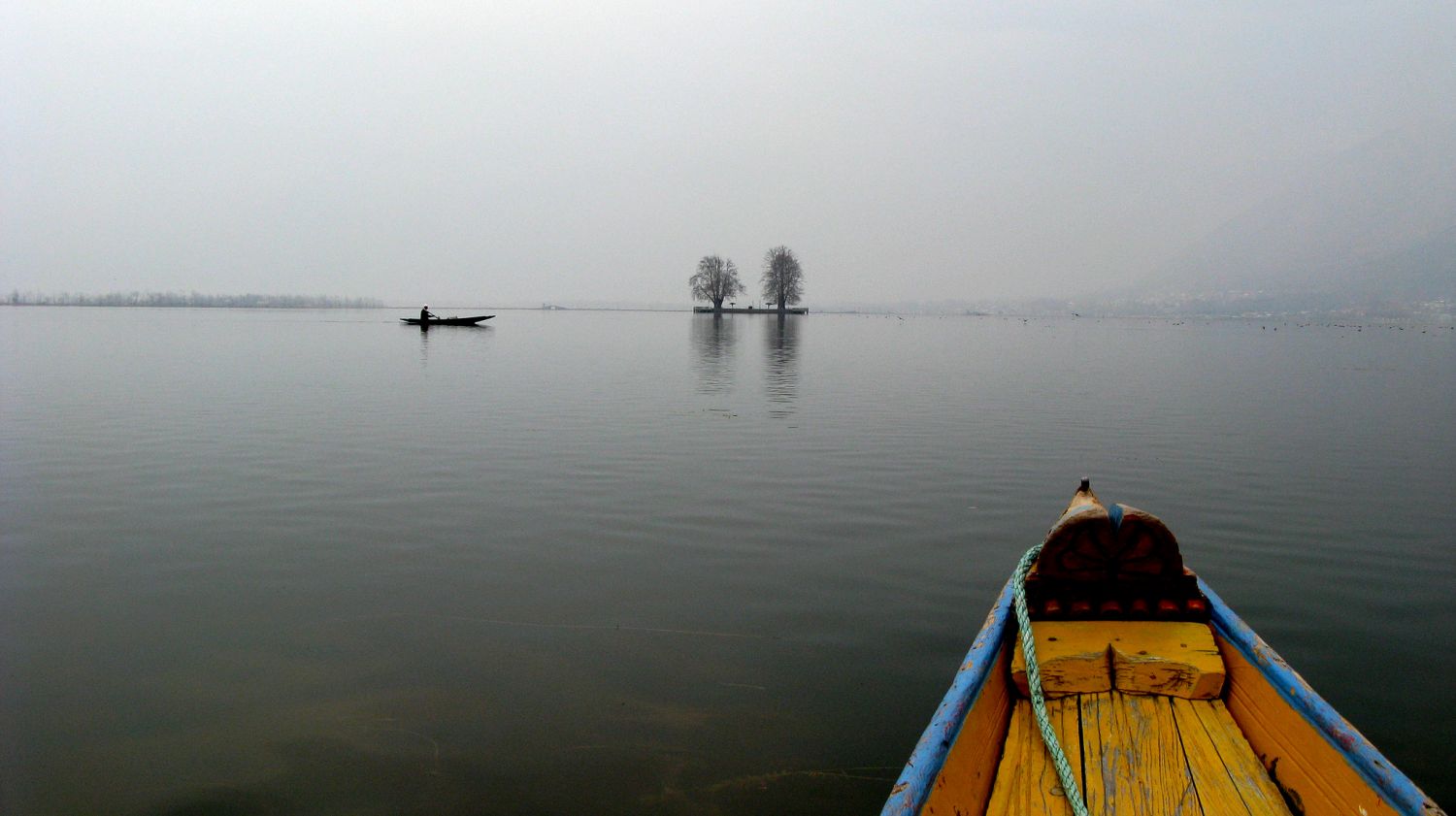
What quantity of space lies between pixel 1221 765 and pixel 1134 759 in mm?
424

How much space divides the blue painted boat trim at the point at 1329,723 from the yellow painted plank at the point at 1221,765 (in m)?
0.36

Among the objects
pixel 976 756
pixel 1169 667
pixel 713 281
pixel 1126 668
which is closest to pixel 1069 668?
pixel 1126 668

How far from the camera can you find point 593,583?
8742mm

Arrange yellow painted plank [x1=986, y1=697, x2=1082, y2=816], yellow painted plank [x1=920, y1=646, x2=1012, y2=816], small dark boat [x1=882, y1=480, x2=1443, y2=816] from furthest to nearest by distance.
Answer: yellow painted plank [x1=986, y1=697, x2=1082, y2=816] → small dark boat [x1=882, y1=480, x2=1443, y2=816] → yellow painted plank [x1=920, y1=646, x2=1012, y2=816]

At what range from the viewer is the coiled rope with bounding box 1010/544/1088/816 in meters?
4.04

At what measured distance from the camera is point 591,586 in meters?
8.66

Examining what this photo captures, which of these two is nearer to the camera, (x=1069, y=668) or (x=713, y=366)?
(x=1069, y=668)

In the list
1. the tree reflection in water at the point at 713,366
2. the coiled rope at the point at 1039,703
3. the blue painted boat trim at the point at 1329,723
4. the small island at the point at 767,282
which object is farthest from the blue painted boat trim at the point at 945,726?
the small island at the point at 767,282

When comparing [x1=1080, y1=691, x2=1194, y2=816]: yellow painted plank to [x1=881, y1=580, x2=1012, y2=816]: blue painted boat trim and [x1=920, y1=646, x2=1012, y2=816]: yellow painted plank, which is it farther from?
[x1=881, y1=580, x2=1012, y2=816]: blue painted boat trim

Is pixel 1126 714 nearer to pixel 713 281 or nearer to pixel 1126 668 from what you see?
pixel 1126 668

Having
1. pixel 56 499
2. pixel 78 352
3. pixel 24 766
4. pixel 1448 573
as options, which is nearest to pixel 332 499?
pixel 56 499

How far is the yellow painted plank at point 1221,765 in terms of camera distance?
4.21 metres

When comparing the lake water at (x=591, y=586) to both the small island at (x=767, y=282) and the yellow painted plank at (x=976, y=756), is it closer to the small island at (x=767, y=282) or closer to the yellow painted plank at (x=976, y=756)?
the yellow painted plank at (x=976, y=756)

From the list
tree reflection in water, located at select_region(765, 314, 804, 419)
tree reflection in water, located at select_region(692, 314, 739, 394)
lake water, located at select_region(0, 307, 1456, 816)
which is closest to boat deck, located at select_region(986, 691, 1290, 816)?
lake water, located at select_region(0, 307, 1456, 816)
